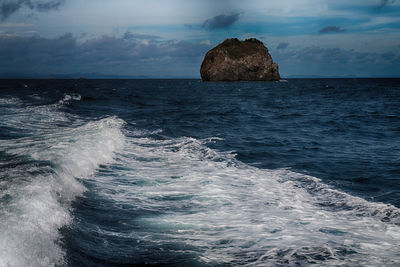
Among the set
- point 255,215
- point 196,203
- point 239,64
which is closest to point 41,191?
point 196,203

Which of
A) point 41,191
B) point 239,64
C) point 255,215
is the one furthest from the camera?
point 239,64

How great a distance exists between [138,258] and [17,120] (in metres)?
16.6

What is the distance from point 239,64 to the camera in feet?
384

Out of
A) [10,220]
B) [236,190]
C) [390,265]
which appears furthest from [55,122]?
[390,265]

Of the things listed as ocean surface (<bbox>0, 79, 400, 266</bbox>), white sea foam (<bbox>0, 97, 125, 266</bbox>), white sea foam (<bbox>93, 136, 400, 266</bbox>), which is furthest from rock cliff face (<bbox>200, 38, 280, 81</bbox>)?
white sea foam (<bbox>93, 136, 400, 266</bbox>)

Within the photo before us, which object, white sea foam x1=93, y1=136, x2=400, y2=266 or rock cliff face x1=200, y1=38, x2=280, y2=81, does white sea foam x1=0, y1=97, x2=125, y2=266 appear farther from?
rock cliff face x1=200, y1=38, x2=280, y2=81

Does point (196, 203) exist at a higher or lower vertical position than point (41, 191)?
lower

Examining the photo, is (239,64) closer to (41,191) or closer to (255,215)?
(255,215)

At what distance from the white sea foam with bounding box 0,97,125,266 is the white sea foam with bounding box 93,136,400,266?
0.83 m

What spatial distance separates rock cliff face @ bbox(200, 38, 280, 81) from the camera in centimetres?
11712

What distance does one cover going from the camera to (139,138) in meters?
15.4

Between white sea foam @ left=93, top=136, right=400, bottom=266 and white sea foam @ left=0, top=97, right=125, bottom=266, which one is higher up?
white sea foam @ left=0, top=97, right=125, bottom=266

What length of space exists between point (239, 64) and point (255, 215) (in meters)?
114

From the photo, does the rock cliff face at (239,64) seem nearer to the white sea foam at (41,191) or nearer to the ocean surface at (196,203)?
the ocean surface at (196,203)
